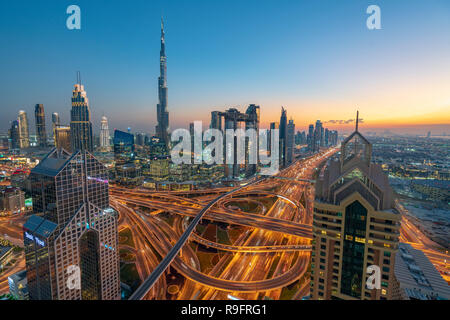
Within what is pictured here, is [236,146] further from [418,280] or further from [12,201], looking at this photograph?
[418,280]

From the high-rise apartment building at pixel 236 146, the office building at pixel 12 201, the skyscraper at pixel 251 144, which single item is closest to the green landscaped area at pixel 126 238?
the office building at pixel 12 201

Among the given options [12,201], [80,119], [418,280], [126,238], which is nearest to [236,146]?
[126,238]

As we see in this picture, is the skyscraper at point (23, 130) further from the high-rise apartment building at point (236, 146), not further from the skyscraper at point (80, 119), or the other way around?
the high-rise apartment building at point (236, 146)

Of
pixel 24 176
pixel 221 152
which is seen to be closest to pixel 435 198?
pixel 221 152

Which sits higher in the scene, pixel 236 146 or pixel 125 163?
pixel 236 146
